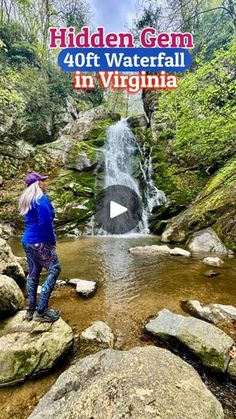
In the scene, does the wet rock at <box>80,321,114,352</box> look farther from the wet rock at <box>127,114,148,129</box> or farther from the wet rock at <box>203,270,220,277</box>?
the wet rock at <box>127,114,148,129</box>

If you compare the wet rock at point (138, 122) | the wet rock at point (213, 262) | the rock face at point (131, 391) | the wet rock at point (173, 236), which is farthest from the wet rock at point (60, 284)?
the wet rock at point (138, 122)

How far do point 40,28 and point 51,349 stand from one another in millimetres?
35059

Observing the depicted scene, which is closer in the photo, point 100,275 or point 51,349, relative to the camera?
point 51,349

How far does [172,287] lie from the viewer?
5531 mm

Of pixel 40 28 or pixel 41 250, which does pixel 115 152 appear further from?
pixel 40 28

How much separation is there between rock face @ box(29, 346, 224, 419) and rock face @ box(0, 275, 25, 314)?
63.4 inches

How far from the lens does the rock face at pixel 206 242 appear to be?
8523 millimetres

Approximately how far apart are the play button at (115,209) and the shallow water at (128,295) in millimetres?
6245

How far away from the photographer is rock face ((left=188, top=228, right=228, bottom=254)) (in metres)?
8.52

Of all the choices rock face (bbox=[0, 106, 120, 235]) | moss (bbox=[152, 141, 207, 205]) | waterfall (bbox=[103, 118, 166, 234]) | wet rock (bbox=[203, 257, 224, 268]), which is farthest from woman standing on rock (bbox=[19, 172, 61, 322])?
→ moss (bbox=[152, 141, 207, 205])

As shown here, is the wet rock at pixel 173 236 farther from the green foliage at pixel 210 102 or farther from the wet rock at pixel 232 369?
the wet rock at pixel 232 369

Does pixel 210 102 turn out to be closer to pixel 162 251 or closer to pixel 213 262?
pixel 162 251

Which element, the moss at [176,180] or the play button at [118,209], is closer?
the play button at [118,209]

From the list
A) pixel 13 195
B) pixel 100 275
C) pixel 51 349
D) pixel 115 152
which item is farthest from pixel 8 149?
pixel 51 349
